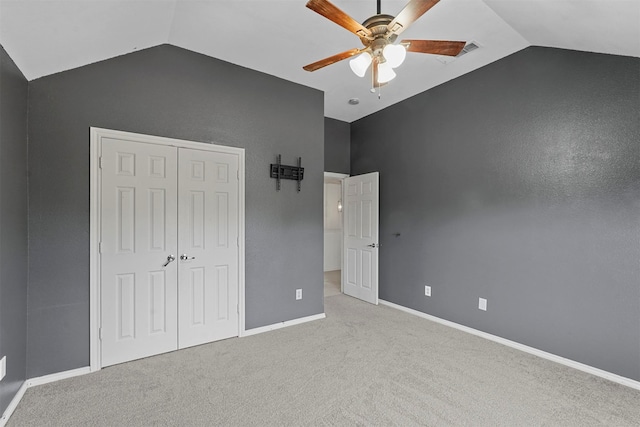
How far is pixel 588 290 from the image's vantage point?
8.54 ft

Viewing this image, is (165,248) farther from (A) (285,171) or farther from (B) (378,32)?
(B) (378,32)

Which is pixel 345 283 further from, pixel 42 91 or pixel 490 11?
pixel 42 91

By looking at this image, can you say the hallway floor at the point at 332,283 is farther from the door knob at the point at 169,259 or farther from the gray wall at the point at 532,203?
the door knob at the point at 169,259

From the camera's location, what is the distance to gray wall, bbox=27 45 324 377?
2.40m

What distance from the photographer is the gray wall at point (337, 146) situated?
4.93 metres

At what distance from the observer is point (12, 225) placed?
204 centimetres

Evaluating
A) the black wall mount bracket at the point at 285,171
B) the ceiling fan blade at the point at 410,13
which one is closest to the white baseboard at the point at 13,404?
the black wall mount bracket at the point at 285,171

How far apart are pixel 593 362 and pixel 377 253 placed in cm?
251

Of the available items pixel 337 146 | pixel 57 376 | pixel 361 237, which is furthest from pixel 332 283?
pixel 57 376

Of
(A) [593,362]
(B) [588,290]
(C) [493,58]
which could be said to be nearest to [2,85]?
(C) [493,58]

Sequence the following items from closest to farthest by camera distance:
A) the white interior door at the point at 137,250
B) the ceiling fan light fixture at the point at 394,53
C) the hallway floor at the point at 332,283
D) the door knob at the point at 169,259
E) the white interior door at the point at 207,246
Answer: the ceiling fan light fixture at the point at 394,53 < the white interior door at the point at 137,250 < the door knob at the point at 169,259 < the white interior door at the point at 207,246 < the hallway floor at the point at 332,283

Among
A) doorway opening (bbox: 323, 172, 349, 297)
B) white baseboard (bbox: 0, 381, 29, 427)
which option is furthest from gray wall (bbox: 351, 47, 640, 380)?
white baseboard (bbox: 0, 381, 29, 427)

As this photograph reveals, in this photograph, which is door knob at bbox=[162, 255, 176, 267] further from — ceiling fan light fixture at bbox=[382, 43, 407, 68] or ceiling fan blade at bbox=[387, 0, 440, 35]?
ceiling fan blade at bbox=[387, 0, 440, 35]

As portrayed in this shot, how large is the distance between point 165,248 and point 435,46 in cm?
274
